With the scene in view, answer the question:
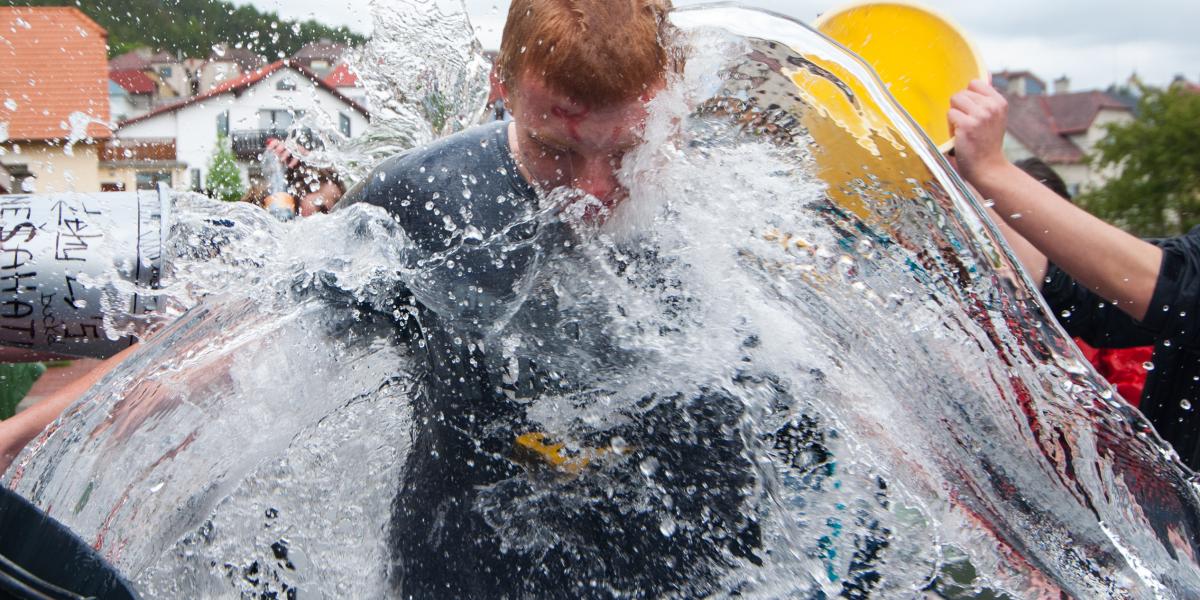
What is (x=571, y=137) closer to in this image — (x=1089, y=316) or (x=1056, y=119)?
(x=1089, y=316)

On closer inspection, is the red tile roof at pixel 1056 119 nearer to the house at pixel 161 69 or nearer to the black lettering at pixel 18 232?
the house at pixel 161 69

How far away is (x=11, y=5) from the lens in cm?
191

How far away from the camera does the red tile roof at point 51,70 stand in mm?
1938

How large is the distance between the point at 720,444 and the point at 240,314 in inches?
30.9

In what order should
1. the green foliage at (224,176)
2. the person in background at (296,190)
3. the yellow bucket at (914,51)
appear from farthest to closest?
the person in background at (296,190)
the yellow bucket at (914,51)
the green foliage at (224,176)

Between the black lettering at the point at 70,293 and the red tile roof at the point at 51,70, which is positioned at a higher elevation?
the red tile roof at the point at 51,70

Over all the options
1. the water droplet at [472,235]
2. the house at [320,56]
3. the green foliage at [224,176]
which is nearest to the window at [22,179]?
the green foliage at [224,176]

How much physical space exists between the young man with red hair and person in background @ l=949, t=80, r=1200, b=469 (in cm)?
75

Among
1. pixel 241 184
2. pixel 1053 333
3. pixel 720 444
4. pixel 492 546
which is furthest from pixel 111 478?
pixel 1053 333

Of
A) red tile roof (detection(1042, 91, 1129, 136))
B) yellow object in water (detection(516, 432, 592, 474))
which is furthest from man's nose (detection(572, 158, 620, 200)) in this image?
red tile roof (detection(1042, 91, 1129, 136))

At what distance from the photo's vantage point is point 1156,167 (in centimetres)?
3023

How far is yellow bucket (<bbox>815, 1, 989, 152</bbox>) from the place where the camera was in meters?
2.32


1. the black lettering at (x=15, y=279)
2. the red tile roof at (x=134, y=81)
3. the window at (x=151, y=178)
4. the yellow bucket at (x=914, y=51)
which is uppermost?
the yellow bucket at (x=914, y=51)

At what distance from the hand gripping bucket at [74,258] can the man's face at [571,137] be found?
84 centimetres
